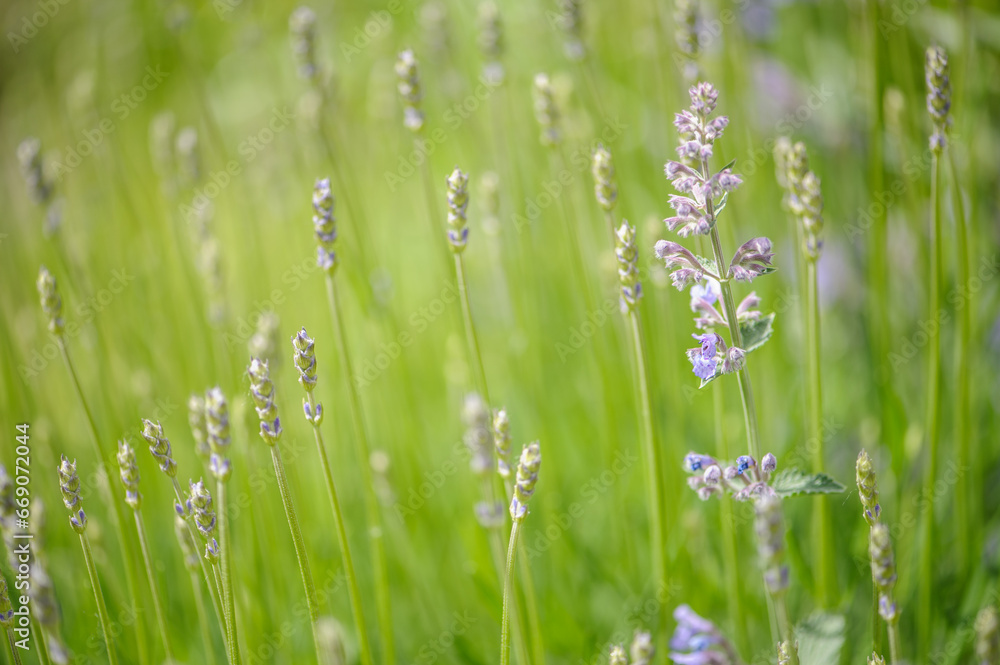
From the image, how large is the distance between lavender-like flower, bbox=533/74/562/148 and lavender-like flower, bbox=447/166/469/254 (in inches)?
18.0

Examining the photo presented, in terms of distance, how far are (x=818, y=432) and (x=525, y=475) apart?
687mm

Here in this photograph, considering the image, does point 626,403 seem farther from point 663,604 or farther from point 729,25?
point 729,25

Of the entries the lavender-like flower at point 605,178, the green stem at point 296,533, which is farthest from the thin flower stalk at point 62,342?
the lavender-like flower at point 605,178

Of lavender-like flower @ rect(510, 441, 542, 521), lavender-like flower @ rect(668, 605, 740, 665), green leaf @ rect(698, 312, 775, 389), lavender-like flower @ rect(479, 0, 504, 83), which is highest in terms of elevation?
lavender-like flower @ rect(479, 0, 504, 83)

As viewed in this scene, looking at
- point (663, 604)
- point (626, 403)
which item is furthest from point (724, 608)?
point (626, 403)

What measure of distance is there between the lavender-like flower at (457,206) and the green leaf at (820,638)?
0.91m

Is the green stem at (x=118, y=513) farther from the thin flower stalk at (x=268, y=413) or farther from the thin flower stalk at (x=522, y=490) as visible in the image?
the thin flower stalk at (x=522, y=490)

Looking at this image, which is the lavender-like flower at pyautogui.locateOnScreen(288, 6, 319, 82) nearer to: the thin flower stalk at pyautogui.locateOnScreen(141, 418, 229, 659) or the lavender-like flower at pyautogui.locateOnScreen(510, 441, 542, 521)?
the thin flower stalk at pyautogui.locateOnScreen(141, 418, 229, 659)

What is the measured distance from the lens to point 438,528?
2.18 meters

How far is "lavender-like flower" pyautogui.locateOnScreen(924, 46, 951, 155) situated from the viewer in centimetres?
121

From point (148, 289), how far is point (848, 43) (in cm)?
294

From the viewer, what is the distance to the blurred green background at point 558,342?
1805 mm

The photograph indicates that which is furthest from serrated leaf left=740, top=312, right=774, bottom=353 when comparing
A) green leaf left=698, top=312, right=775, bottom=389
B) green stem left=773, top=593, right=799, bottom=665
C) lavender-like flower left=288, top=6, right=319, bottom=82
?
lavender-like flower left=288, top=6, right=319, bottom=82

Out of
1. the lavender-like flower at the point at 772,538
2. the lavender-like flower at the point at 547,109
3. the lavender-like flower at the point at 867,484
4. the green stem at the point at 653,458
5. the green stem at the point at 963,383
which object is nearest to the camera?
the lavender-like flower at the point at 772,538
